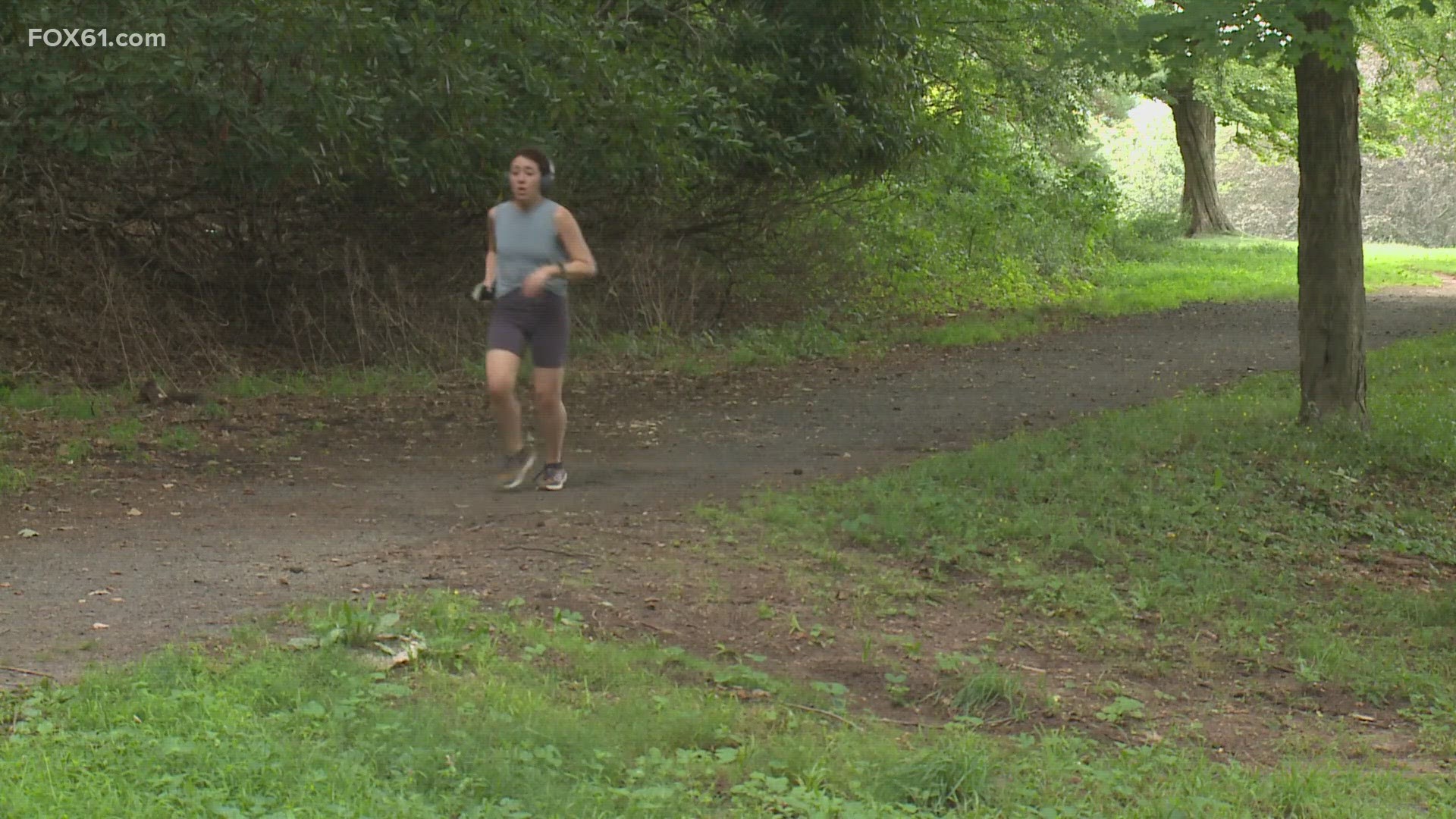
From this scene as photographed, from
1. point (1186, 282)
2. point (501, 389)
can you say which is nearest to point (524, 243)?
point (501, 389)

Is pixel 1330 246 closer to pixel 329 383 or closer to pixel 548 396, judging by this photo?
pixel 548 396

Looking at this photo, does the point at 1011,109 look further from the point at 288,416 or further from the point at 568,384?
the point at 288,416

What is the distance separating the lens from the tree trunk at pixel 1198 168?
36.5 metres

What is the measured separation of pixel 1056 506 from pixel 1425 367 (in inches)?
266

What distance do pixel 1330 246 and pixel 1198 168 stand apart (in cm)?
2876

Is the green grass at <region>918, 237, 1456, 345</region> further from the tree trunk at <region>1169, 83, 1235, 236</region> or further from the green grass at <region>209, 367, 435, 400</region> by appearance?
the green grass at <region>209, 367, 435, 400</region>

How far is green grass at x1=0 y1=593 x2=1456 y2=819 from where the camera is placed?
4.10 metres

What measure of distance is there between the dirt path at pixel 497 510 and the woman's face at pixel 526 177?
160 centimetres

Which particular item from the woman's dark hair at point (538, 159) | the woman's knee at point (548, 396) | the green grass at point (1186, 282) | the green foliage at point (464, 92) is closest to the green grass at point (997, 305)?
the green grass at point (1186, 282)

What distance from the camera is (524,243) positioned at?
805 cm

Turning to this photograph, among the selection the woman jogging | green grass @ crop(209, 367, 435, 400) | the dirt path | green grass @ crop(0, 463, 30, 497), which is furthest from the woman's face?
green grass @ crop(209, 367, 435, 400)

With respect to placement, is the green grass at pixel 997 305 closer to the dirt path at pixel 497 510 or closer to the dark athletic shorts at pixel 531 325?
the dirt path at pixel 497 510

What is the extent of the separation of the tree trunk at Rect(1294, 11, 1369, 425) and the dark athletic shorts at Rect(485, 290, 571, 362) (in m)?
5.08

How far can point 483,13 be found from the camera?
37.9 feet
